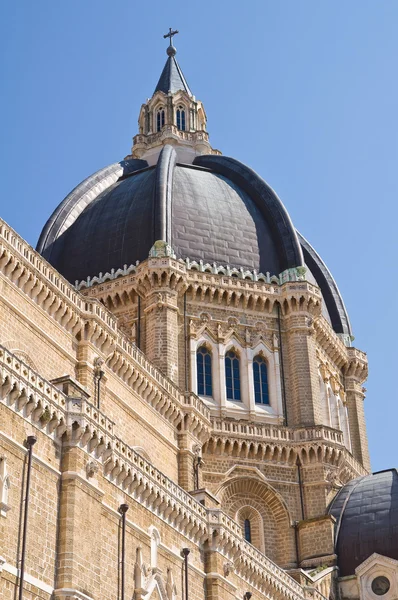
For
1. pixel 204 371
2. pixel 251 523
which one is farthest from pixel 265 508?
pixel 204 371

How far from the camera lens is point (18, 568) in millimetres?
28734

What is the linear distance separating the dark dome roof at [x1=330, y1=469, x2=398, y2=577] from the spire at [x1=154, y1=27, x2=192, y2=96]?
34.1m

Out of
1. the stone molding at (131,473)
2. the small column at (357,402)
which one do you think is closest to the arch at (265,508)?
the stone molding at (131,473)

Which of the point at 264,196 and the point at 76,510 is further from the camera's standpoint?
the point at 264,196

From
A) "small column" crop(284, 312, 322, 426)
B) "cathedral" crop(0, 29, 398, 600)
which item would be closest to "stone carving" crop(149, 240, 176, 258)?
"cathedral" crop(0, 29, 398, 600)

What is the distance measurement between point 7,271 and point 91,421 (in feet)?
27.2

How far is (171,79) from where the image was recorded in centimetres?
7788

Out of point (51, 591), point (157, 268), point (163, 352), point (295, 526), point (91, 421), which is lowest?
point (51, 591)

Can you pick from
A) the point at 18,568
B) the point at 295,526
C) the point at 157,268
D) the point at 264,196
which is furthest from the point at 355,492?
the point at 18,568

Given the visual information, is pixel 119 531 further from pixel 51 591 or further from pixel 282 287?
pixel 282 287

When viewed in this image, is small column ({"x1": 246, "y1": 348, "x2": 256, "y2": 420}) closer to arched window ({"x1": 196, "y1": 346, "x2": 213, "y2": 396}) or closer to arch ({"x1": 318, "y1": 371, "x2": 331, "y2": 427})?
arched window ({"x1": 196, "y1": 346, "x2": 213, "y2": 396})

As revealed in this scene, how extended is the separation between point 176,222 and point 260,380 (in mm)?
10608

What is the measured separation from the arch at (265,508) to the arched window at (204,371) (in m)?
5.29

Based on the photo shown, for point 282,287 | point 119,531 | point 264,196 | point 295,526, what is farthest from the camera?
point 264,196
